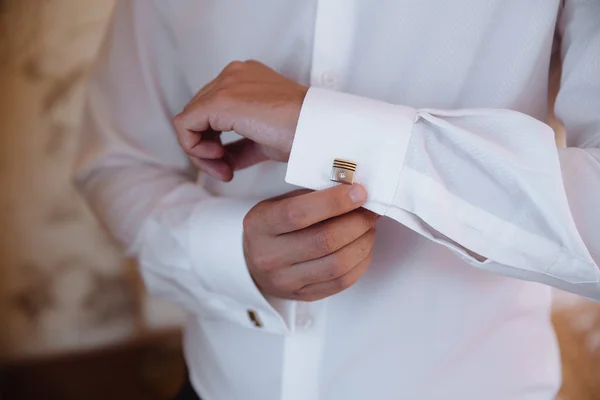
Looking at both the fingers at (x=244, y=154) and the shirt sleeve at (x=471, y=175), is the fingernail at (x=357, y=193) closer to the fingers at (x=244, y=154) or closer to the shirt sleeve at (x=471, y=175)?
the shirt sleeve at (x=471, y=175)

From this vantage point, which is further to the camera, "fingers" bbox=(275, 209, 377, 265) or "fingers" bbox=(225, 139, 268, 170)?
"fingers" bbox=(225, 139, 268, 170)

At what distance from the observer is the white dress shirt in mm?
478

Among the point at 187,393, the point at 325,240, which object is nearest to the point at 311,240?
the point at 325,240

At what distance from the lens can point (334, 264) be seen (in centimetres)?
51

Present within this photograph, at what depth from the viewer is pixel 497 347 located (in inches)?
23.9

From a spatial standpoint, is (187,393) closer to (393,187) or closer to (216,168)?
(216,168)

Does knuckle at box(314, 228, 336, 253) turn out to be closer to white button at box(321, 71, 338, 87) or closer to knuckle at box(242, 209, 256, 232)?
knuckle at box(242, 209, 256, 232)

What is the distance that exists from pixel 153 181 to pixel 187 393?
0.29 meters

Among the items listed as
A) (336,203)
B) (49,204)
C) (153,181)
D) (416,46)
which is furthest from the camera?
(49,204)

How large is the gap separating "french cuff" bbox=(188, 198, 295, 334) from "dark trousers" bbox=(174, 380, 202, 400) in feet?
0.57

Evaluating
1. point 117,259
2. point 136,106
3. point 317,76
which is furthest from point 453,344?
point 117,259

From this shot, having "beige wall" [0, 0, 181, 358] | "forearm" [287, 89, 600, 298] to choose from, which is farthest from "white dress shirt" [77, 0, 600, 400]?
"beige wall" [0, 0, 181, 358]

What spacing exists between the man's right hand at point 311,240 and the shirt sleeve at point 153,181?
0.27ft

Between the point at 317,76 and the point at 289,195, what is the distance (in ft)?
0.50
